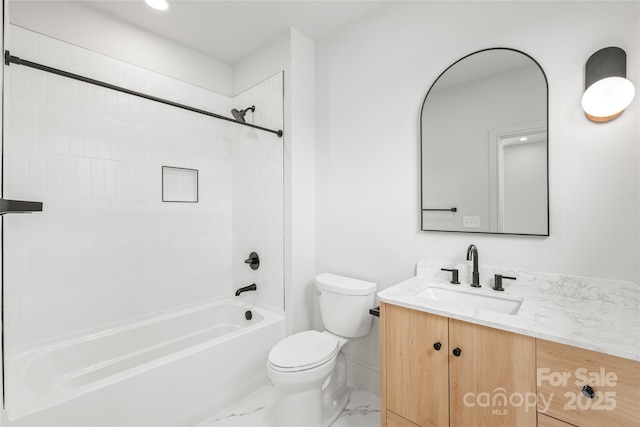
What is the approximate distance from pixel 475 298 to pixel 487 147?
31.4 inches

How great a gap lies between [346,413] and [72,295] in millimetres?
1904

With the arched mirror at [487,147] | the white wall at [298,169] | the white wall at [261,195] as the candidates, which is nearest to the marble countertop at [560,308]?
the arched mirror at [487,147]

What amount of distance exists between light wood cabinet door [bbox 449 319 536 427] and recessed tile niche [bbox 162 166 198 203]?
2127 millimetres

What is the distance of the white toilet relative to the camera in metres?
1.55

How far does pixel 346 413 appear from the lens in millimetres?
1823

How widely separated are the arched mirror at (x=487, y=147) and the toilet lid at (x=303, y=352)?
3.02 feet

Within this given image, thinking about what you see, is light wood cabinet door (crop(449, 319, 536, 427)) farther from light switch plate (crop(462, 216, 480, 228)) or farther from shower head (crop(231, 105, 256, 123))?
shower head (crop(231, 105, 256, 123))

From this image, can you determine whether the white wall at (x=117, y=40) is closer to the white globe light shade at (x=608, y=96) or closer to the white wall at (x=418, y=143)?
the white wall at (x=418, y=143)

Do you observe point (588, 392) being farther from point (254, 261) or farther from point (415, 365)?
point (254, 261)

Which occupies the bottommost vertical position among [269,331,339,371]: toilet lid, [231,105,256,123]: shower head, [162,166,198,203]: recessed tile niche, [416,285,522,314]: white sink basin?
[269,331,339,371]: toilet lid

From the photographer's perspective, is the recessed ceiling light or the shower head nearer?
the recessed ceiling light

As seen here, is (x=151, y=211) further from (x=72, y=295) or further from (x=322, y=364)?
(x=322, y=364)

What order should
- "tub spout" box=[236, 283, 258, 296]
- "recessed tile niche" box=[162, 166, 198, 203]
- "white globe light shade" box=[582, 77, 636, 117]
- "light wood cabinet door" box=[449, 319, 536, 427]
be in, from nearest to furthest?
"light wood cabinet door" box=[449, 319, 536, 427]
"white globe light shade" box=[582, 77, 636, 117]
"recessed tile niche" box=[162, 166, 198, 203]
"tub spout" box=[236, 283, 258, 296]

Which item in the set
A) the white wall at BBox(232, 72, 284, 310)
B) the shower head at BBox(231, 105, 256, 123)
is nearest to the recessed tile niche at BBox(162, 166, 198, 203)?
the white wall at BBox(232, 72, 284, 310)
